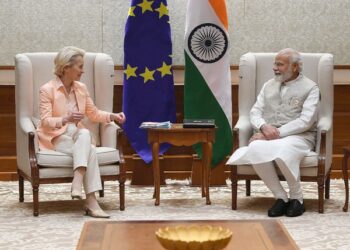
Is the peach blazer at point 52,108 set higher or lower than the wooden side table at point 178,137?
higher

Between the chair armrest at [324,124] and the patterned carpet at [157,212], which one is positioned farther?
the chair armrest at [324,124]

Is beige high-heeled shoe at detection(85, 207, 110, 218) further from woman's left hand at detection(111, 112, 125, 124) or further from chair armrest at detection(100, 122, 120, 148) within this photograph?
woman's left hand at detection(111, 112, 125, 124)

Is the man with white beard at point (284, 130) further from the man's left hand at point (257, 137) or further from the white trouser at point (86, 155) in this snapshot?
the white trouser at point (86, 155)

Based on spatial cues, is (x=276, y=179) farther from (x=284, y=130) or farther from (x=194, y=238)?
(x=194, y=238)

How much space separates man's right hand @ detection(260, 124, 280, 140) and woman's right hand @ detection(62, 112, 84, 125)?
1.46 meters

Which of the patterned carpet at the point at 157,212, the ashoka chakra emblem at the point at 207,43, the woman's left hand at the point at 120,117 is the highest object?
the ashoka chakra emblem at the point at 207,43

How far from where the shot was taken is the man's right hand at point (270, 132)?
6.68 m

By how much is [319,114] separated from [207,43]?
4.61 feet

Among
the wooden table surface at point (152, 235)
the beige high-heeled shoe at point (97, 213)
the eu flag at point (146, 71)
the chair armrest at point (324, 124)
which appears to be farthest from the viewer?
the eu flag at point (146, 71)

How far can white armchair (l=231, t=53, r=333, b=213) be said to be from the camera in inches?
258

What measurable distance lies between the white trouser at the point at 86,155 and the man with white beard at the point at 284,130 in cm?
106

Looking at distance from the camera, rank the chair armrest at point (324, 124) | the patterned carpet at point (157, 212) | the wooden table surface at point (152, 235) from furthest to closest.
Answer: the chair armrest at point (324, 124)
the patterned carpet at point (157, 212)
the wooden table surface at point (152, 235)

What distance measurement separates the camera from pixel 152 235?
152 inches

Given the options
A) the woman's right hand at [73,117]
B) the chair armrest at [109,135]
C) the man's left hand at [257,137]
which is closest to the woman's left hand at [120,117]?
the chair armrest at [109,135]
